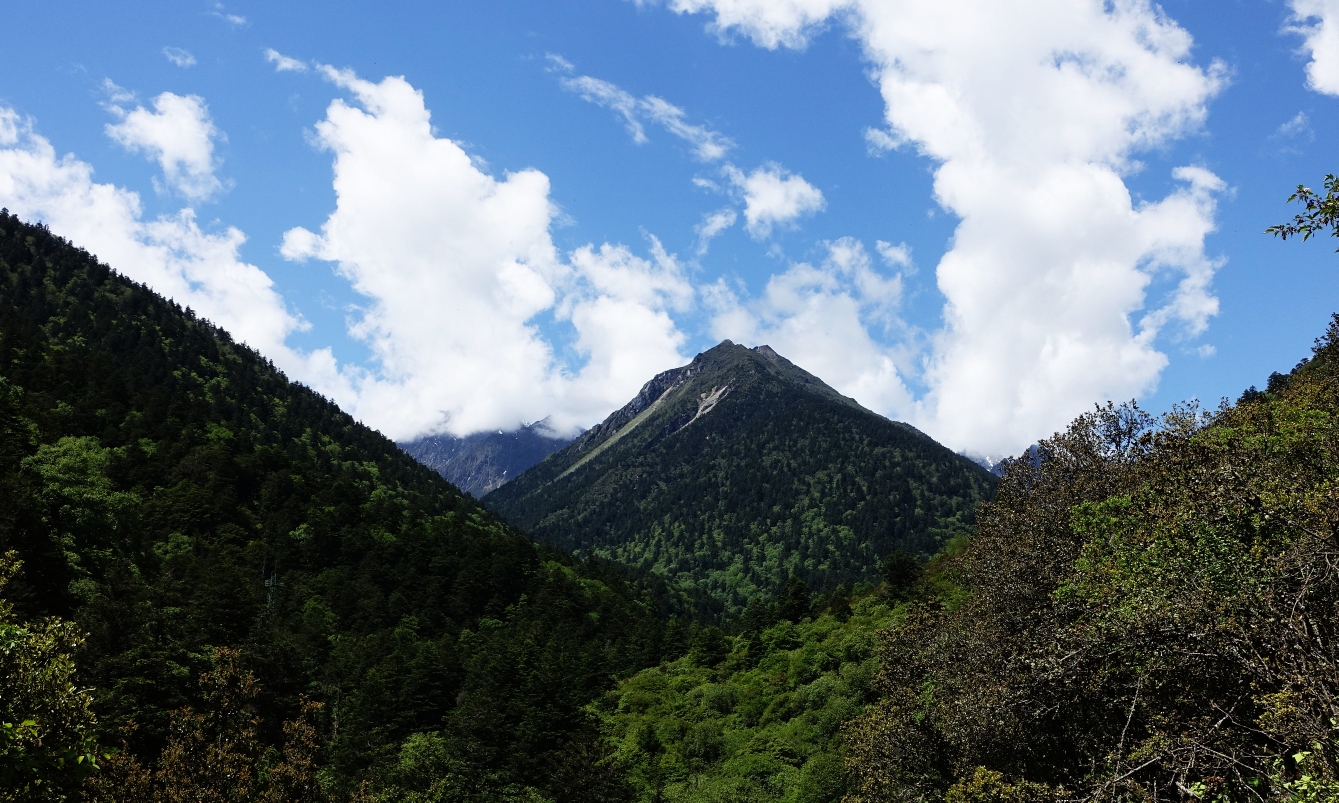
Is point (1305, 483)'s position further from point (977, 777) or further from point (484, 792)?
point (484, 792)

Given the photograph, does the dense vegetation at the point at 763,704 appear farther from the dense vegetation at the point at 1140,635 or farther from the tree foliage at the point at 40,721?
the tree foliage at the point at 40,721

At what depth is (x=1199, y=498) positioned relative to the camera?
17.8 metres

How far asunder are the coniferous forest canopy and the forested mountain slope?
403mm

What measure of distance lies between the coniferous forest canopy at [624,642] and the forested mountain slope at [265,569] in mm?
403

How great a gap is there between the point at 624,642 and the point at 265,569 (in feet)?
163

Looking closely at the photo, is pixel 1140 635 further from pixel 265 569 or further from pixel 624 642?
pixel 265 569

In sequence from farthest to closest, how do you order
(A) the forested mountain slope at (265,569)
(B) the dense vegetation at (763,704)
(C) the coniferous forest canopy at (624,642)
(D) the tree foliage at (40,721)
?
(B) the dense vegetation at (763,704)
(A) the forested mountain slope at (265,569)
(C) the coniferous forest canopy at (624,642)
(D) the tree foliage at (40,721)

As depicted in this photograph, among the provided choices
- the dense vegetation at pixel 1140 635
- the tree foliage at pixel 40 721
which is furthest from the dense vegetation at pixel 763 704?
the tree foliage at pixel 40 721

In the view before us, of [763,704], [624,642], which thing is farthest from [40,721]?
[624,642]

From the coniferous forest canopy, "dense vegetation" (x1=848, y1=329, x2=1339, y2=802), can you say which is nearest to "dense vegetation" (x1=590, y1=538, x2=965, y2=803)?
the coniferous forest canopy

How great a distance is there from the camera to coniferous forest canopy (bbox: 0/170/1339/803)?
45.0 ft

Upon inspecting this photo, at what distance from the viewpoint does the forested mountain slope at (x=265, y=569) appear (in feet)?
145

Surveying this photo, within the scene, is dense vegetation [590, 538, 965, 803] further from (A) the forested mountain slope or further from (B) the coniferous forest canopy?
(A) the forested mountain slope

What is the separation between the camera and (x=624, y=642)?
95.2 metres
